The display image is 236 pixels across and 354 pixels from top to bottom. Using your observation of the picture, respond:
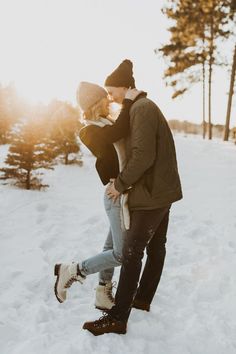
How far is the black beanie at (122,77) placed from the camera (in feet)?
12.4

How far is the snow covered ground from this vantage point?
152 inches

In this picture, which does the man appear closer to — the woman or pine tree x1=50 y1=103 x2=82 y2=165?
the woman

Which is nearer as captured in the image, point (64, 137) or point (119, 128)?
point (119, 128)

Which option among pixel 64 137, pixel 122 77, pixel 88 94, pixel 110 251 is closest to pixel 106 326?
pixel 110 251

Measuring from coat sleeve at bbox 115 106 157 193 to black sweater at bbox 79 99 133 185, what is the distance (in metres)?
0.10

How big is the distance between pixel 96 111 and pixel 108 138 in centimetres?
34

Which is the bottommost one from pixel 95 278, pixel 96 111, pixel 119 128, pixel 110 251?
pixel 95 278

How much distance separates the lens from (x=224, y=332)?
163 inches

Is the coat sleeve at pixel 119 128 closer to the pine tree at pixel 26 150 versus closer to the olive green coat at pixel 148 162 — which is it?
the olive green coat at pixel 148 162

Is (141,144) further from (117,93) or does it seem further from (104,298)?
(104,298)

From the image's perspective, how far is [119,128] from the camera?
3676 millimetres

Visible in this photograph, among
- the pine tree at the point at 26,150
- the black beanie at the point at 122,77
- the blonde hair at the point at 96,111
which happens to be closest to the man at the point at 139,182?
the black beanie at the point at 122,77

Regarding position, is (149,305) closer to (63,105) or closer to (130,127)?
(130,127)

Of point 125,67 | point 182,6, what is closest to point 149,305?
point 125,67
